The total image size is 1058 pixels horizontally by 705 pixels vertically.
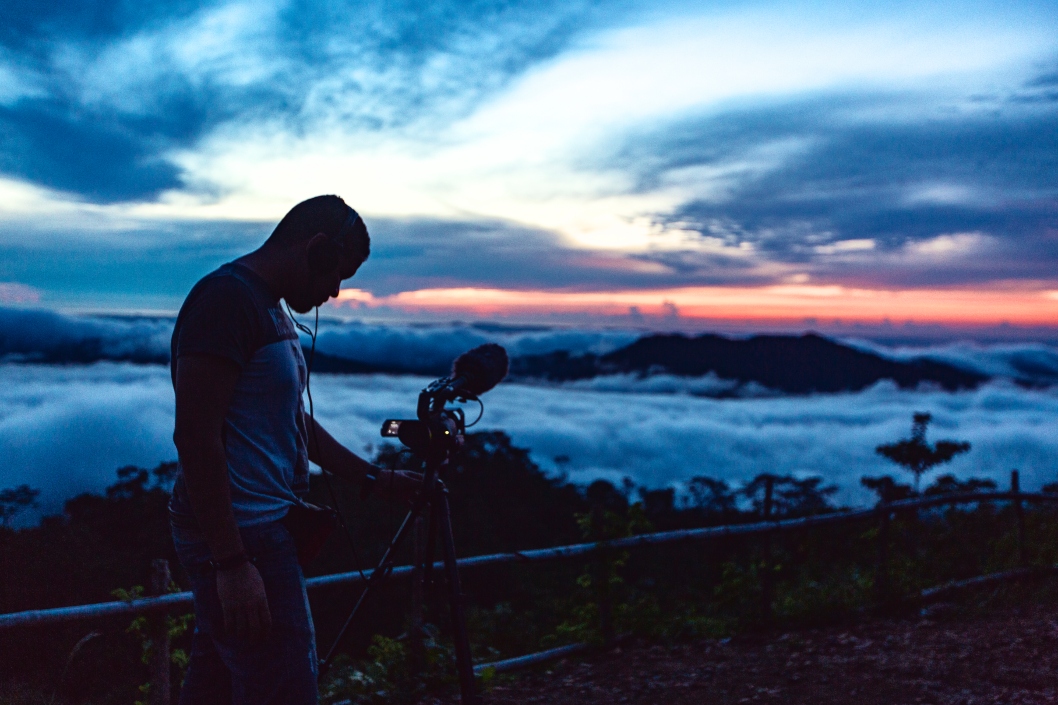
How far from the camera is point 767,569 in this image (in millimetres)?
6406

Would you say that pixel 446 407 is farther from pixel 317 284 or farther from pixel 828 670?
pixel 828 670

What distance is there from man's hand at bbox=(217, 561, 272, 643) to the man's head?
616 mm

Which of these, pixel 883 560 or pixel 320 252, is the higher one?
pixel 320 252

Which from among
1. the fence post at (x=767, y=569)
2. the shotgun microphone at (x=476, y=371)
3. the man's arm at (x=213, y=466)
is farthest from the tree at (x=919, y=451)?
the man's arm at (x=213, y=466)

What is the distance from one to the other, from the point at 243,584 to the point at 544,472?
117ft

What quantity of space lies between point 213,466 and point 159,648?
269 centimetres

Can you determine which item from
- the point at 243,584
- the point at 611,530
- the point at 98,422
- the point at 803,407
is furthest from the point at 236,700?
the point at 803,407

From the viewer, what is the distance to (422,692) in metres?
4.40

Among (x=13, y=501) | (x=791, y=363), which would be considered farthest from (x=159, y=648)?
(x=791, y=363)

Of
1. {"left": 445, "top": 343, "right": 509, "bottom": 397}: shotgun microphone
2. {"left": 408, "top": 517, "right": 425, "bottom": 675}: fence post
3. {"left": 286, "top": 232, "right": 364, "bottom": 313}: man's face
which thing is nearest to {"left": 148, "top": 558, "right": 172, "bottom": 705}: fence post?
{"left": 408, "top": 517, "right": 425, "bottom": 675}: fence post

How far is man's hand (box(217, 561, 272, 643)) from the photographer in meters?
1.58

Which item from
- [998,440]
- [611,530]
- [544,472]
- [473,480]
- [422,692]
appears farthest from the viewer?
[998,440]

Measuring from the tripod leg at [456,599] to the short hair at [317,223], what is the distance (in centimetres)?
97

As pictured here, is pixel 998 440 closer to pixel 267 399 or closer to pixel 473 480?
pixel 473 480
